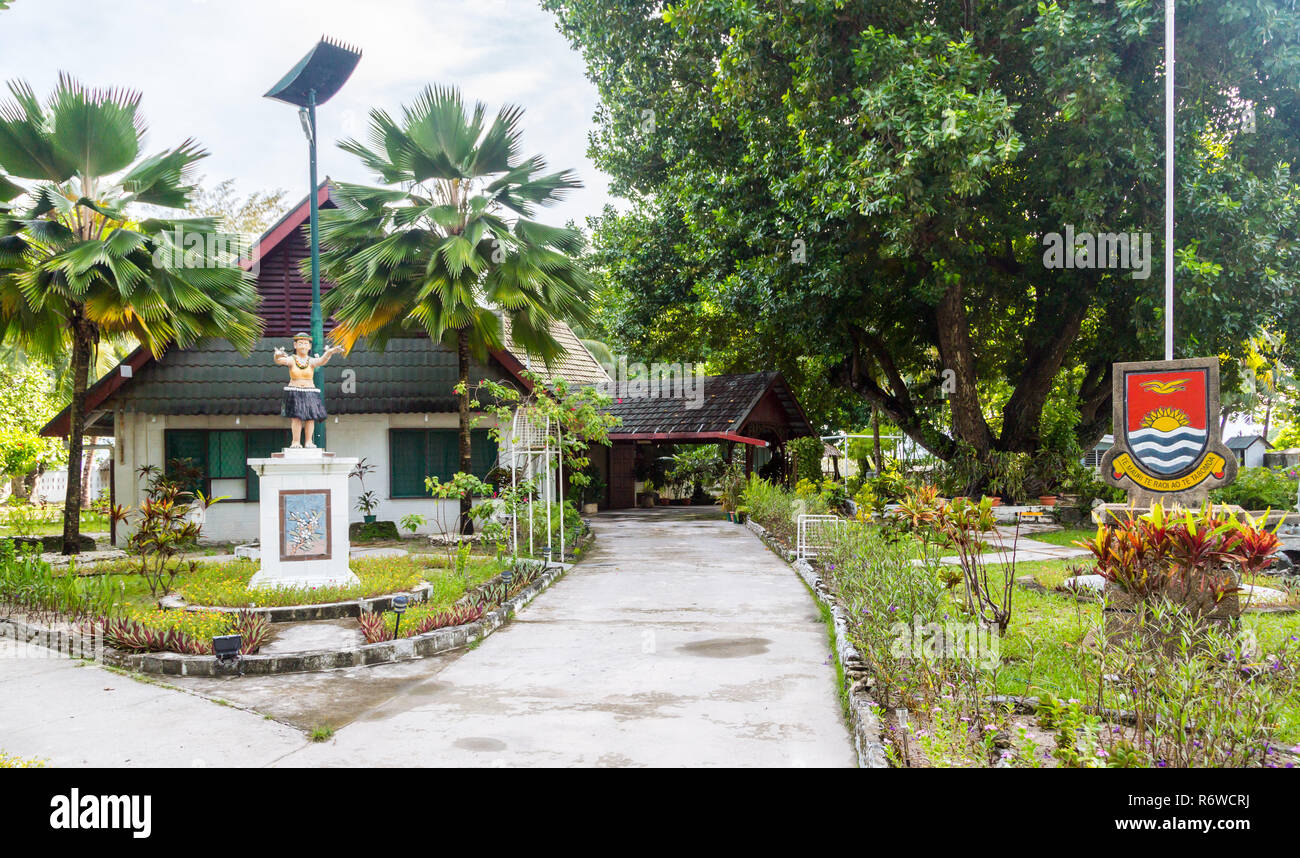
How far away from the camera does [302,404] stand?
1015 cm

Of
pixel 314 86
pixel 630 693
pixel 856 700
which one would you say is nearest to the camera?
pixel 856 700

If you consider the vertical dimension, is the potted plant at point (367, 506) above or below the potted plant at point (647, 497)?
above

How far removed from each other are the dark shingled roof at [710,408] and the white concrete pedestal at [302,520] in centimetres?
1177

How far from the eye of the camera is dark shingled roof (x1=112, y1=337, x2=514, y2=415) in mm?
16312

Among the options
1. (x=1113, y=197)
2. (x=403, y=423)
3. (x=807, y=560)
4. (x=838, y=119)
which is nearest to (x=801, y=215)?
(x=838, y=119)

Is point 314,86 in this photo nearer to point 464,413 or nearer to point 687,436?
point 464,413

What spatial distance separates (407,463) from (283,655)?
35.2 ft

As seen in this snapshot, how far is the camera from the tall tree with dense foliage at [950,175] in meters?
13.2

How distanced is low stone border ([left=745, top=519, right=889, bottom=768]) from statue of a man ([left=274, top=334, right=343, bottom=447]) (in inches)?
250

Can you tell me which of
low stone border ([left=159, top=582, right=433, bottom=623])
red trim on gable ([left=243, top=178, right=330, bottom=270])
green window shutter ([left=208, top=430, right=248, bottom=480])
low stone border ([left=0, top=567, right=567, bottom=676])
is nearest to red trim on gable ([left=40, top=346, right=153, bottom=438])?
green window shutter ([left=208, top=430, right=248, bottom=480])

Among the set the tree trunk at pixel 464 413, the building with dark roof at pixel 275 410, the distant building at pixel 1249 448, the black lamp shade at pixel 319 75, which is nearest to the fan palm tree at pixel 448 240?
the tree trunk at pixel 464 413

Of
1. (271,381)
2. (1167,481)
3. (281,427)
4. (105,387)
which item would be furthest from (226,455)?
(1167,481)

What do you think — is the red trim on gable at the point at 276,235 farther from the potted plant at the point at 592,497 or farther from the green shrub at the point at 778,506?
the green shrub at the point at 778,506

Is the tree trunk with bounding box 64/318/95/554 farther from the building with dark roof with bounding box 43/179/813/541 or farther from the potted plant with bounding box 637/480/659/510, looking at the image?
the potted plant with bounding box 637/480/659/510
